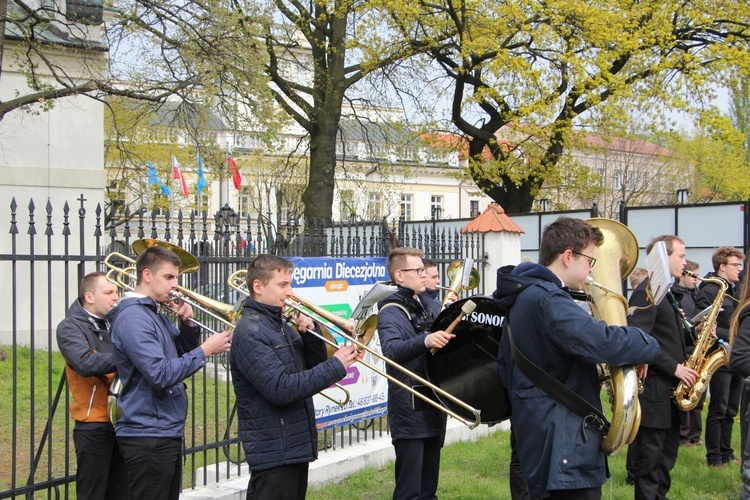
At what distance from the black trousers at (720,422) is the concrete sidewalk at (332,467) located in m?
2.56

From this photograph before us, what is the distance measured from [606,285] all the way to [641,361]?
31.6 inches

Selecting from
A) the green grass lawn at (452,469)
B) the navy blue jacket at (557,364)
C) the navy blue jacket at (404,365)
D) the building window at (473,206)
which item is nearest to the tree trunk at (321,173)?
the green grass lawn at (452,469)

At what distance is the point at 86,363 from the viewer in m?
4.28

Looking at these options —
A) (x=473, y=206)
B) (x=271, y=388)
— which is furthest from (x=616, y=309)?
(x=473, y=206)

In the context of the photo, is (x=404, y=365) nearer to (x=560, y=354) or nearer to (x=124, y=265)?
(x=560, y=354)

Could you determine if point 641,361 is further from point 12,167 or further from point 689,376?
point 12,167

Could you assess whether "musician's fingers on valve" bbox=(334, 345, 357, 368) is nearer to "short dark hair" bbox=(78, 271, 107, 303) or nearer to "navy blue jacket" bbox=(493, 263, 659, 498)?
"navy blue jacket" bbox=(493, 263, 659, 498)

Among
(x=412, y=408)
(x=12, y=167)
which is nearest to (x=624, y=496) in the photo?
(x=412, y=408)

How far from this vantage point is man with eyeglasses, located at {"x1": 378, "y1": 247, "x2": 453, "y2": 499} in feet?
16.0

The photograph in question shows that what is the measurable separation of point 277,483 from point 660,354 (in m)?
2.95

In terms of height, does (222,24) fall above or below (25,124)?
above

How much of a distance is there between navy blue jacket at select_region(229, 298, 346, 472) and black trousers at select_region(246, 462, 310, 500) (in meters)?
0.05

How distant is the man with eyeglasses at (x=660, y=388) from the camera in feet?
16.9

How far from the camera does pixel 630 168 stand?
133 ft
